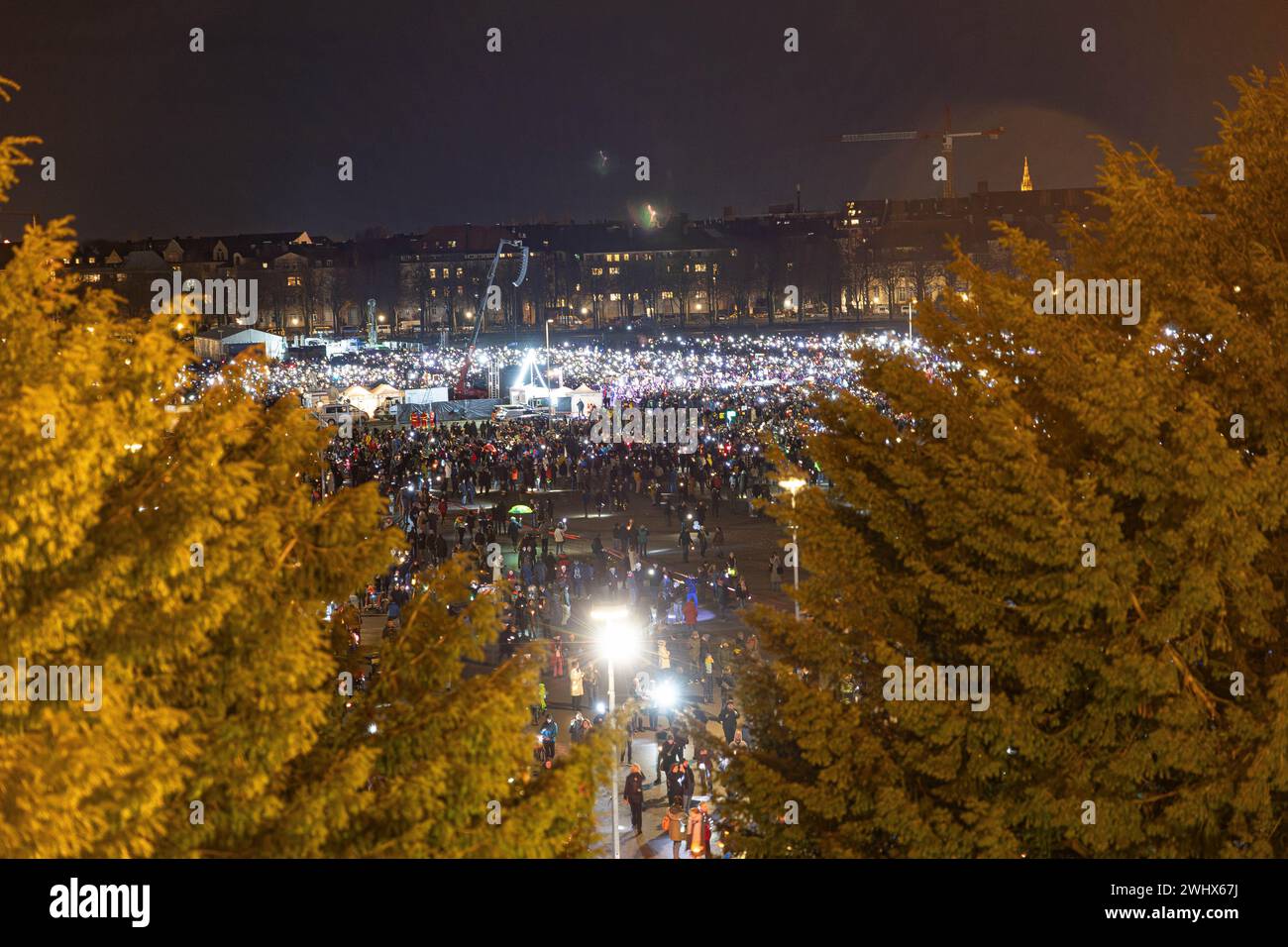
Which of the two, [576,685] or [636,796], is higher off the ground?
[576,685]

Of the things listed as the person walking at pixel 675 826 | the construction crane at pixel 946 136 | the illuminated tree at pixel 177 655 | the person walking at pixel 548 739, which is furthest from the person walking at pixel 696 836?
the construction crane at pixel 946 136

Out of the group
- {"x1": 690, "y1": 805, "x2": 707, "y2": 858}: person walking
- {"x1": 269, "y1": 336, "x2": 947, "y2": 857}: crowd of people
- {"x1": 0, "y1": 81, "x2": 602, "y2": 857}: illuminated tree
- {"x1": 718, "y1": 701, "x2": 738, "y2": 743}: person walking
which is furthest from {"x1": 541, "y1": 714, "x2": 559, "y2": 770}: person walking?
{"x1": 0, "y1": 81, "x2": 602, "y2": 857}: illuminated tree

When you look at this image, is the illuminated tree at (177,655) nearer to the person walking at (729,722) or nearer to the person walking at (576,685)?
the person walking at (729,722)

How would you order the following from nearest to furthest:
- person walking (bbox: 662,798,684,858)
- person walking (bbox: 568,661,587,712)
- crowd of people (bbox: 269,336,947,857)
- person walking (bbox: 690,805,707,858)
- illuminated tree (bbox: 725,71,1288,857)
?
1. illuminated tree (bbox: 725,71,1288,857)
2. person walking (bbox: 690,805,707,858)
3. person walking (bbox: 662,798,684,858)
4. crowd of people (bbox: 269,336,947,857)
5. person walking (bbox: 568,661,587,712)

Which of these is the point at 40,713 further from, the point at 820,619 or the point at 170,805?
the point at 820,619

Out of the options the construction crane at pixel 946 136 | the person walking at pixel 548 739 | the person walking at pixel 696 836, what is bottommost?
the person walking at pixel 696 836

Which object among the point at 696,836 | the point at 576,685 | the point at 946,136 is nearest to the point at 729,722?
the point at 576,685

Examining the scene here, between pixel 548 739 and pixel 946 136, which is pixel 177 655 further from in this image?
pixel 946 136

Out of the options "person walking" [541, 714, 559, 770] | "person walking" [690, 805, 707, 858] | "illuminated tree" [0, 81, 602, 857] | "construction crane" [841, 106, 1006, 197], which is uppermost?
"construction crane" [841, 106, 1006, 197]

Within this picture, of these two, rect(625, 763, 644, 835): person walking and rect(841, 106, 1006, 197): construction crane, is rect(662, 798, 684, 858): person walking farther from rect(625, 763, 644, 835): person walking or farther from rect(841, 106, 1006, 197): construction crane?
rect(841, 106, 1006, 197): construction crane

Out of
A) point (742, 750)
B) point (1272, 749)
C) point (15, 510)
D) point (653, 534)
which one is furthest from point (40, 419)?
point (653, 534)

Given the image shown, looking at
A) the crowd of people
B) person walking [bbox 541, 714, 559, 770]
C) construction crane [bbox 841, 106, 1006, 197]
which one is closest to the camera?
person walking [bbox 541, 714, 559, 770]

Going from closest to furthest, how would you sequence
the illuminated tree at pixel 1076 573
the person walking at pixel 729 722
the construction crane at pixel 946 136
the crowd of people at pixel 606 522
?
the illuminated tree at pixel 1076 573 → the person walking at pixel 729 722 → the crowd of people at pixel 606 522 → the construction crane at pixel 946 136
